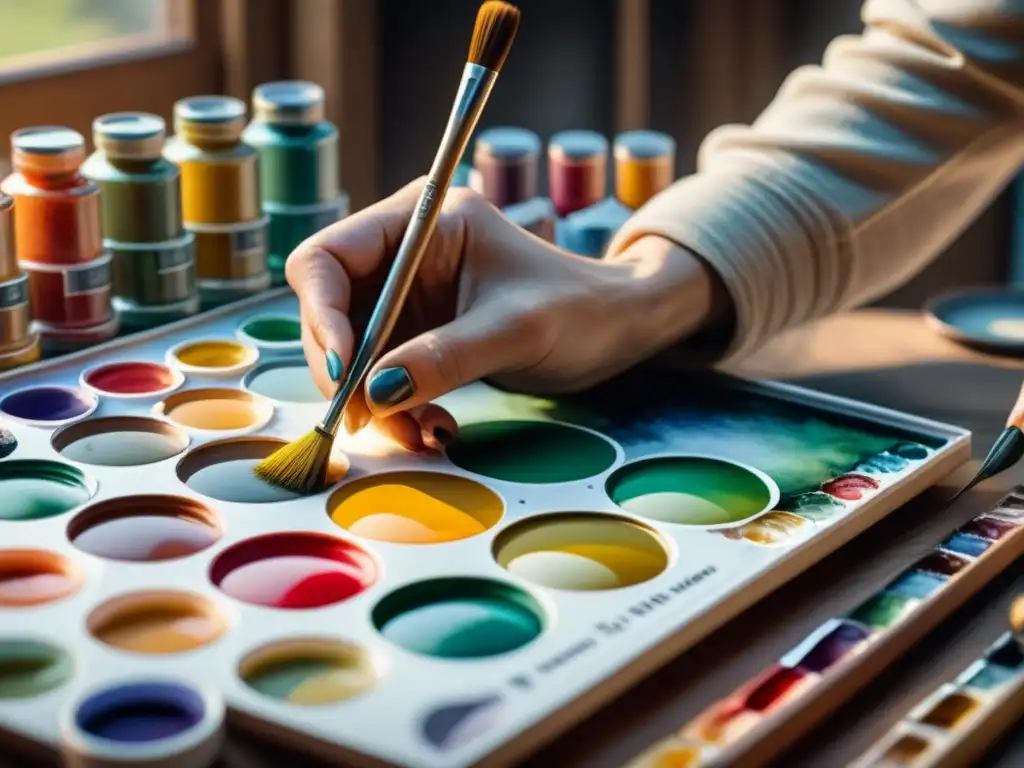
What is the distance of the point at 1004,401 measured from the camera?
41.7 inches

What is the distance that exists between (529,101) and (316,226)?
2.00ft

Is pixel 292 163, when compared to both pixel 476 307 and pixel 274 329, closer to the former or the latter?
pixel 274 329

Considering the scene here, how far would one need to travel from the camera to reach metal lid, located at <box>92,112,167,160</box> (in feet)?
3.47

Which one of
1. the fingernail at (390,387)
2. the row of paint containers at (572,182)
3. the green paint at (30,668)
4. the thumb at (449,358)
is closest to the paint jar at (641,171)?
the row of paint containers at (572,182)

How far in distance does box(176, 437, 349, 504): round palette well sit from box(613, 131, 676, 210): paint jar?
49 cm

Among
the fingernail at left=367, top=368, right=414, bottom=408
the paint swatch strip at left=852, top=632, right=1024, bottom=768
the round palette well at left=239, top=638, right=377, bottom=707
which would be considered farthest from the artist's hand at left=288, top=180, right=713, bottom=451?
the paint swatch strip at left=852, top=632, right=1024, bottom=768

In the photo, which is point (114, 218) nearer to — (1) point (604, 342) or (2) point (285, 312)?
(2) point (285, 312)

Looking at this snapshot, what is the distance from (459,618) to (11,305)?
1.41 feet

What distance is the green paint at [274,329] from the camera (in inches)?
42.3

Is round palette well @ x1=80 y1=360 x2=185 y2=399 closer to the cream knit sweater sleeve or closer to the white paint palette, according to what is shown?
the white paint palette

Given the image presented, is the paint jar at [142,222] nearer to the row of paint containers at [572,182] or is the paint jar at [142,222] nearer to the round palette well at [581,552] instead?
the row of paint containers at [572,182]

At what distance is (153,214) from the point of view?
3.52ft

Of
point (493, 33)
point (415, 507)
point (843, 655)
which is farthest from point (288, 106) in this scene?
point (843, 655)

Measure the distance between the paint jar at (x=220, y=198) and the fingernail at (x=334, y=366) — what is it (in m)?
0.29
